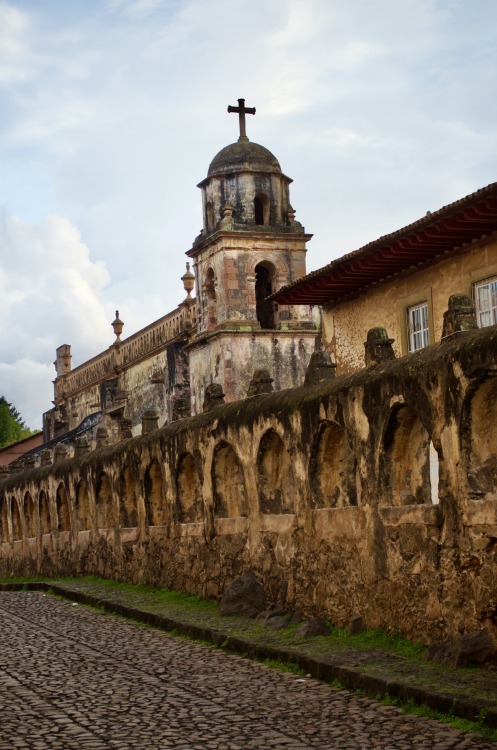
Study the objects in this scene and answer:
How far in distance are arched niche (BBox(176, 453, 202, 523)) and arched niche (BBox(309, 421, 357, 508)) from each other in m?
4.51

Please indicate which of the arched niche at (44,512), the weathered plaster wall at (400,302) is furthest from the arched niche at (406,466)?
the arched niche at (44,512)

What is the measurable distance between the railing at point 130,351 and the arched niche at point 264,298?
2.91 m

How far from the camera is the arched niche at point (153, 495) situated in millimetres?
18625

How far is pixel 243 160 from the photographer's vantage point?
30.9 metres

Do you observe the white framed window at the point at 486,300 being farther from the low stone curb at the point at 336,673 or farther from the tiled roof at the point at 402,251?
the low stone curb at the point at 336,673

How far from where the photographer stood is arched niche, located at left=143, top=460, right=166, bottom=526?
18625 mm

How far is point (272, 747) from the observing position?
7348 millimetres

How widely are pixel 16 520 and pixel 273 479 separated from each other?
17289 millimetres

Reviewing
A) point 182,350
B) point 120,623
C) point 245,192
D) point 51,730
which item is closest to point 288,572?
point 120,623

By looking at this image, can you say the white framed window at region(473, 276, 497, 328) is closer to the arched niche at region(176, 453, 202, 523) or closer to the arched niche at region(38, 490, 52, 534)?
the arched niche at region(176, 453, 202, 523)

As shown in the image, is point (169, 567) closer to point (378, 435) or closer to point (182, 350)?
point (378, 435)

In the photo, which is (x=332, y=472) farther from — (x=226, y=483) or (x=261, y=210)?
(x=261, y=210)

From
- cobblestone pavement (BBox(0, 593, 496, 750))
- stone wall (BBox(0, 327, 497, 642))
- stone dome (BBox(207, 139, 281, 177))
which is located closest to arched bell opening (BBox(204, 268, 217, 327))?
stone dome (BBox(207, 139, 281, 177))

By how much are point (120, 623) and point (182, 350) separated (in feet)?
65.9
